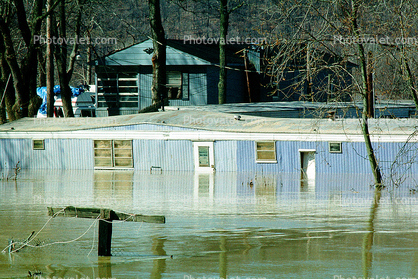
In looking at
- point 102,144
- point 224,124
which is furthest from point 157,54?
point 224,124

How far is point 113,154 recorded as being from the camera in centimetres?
2867

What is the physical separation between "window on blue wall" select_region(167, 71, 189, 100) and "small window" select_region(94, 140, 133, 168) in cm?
1087

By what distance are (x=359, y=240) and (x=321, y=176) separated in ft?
42.1

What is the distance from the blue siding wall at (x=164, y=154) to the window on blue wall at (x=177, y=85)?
1133 cm

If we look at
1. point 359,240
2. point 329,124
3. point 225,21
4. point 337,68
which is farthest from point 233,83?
point 359,240

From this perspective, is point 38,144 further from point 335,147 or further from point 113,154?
point 335,147

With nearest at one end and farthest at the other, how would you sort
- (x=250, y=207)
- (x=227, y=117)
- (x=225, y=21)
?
1. (x=250, y=207)
2. (x=227, y=117)
3. (x=225, y=21)

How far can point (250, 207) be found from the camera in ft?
53.2

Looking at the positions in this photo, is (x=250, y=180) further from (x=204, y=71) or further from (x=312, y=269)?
(x=204, y=71)

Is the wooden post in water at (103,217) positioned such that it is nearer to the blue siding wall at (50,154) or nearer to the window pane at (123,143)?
the window pane at (123,143)

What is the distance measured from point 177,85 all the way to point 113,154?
11.4m

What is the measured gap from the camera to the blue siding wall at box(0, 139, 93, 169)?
1150 inches

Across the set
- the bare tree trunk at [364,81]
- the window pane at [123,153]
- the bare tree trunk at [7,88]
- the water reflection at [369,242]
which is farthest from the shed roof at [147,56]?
the water reflection at [369,242]

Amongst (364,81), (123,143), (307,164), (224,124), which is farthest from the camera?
(123,143)
